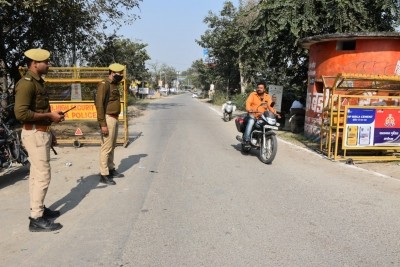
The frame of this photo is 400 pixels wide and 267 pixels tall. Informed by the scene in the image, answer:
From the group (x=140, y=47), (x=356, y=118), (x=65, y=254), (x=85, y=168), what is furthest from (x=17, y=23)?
(x=140, y=47)

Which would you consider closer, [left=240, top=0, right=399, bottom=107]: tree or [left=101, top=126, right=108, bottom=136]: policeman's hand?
[left=101, top=126, right=108, bottom=136]: policeman's hand

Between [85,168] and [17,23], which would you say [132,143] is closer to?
[85,168]

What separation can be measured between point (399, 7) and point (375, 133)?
715 cm

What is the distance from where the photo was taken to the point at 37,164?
4688 millimetres

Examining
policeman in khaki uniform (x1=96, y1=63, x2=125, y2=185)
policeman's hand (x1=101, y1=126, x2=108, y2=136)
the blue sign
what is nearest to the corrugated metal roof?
the blue sign

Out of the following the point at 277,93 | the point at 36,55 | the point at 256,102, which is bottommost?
the point at 256,102

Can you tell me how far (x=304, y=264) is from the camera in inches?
151

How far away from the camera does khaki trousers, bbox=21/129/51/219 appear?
4.66 meters

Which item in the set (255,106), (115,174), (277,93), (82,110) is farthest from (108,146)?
(277,93)

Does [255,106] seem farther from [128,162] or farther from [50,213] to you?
[50,213]

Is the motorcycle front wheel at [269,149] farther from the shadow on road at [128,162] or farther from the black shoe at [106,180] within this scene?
the black shoe at [106,180]

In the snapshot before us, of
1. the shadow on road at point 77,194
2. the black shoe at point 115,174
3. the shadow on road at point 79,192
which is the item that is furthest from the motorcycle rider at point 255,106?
the shadow on road at point 77,194

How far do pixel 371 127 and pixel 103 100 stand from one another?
6137mm

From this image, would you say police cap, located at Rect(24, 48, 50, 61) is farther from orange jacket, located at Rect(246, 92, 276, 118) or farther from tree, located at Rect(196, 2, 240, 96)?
tree, located at Rect(196, 2, 240, 96)
